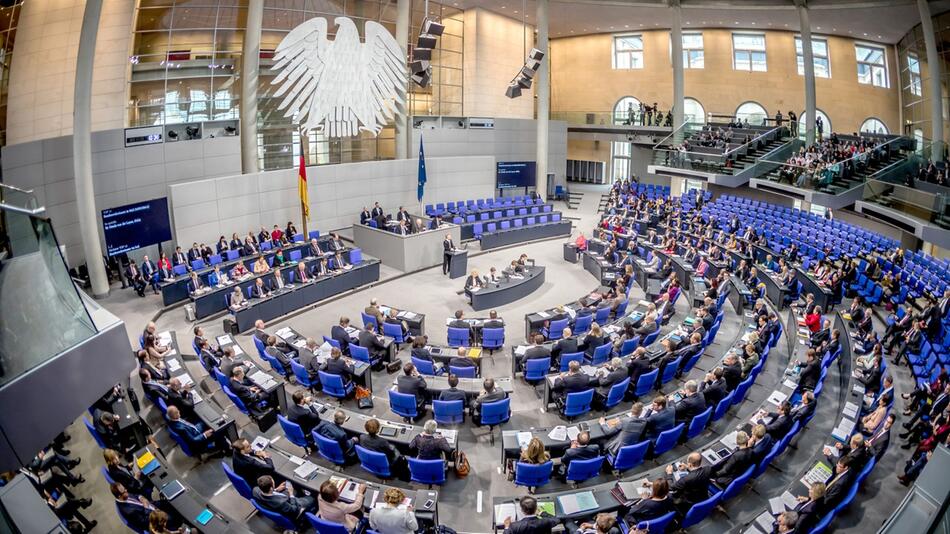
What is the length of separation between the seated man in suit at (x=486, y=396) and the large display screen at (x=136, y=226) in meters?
12.7

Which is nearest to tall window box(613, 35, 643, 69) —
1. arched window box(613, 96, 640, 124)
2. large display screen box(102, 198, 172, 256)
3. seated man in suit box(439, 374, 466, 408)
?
arched window box(613, 96, 640, 124)

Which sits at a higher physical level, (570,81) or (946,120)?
(570,81)

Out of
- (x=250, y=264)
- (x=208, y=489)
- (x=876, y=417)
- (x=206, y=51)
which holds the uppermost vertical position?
(x=206, y=51)

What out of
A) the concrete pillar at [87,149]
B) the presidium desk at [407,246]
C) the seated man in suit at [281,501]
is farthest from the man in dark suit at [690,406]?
the concrete pillar at [87,149]

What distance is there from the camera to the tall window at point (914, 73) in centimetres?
2407

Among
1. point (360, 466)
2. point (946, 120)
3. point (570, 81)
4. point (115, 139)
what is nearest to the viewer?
point (360, 466)

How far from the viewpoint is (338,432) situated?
739cm

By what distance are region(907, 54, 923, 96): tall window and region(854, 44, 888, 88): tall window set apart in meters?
2.93

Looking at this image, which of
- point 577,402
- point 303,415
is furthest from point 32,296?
point 577,402

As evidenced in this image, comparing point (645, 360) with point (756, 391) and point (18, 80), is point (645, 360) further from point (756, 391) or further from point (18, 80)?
point (18, 80)

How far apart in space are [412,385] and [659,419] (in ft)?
12.6

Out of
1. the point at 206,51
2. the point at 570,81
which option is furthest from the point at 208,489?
the point at 570,81

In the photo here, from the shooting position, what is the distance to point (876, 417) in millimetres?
7324

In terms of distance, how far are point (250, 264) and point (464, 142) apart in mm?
13771
